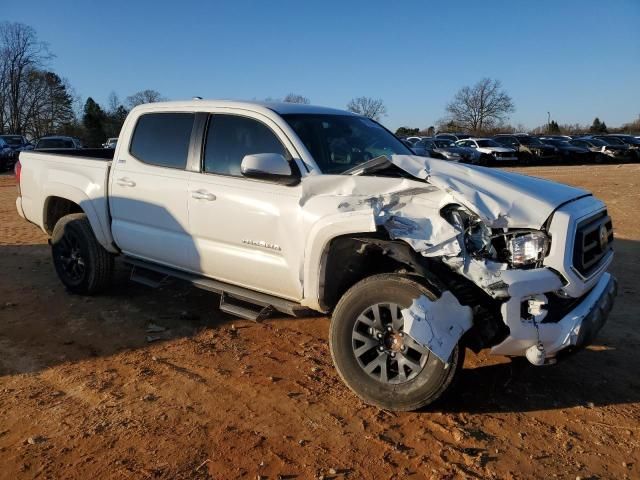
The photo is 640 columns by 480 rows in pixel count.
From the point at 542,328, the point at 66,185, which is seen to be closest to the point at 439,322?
the point at 542,328

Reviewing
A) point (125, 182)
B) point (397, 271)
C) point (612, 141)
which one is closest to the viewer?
point (397, 271)

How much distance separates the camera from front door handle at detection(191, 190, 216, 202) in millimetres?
4293

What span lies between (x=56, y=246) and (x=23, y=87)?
230 ft

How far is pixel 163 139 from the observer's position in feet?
16.1

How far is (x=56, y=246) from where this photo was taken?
5.76m

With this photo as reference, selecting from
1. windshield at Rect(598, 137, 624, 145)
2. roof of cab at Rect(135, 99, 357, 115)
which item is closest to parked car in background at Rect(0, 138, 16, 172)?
roof of cab at Rect(135, 99, 357, 115)

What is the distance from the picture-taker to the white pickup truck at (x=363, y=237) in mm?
3137

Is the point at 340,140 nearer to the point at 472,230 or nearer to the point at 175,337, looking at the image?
the point at 472,230

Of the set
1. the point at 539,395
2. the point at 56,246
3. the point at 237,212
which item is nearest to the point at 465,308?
the point at 539,395

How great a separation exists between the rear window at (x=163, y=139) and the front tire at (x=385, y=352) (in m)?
2.11

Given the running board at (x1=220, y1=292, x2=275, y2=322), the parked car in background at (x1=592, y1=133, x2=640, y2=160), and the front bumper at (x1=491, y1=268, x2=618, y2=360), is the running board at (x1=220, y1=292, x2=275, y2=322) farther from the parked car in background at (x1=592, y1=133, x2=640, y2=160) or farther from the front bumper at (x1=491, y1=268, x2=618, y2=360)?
the parked car in background at (x1=592, y1=133, x2=640, y2=160)

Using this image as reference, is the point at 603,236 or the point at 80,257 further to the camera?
the point at 80,257

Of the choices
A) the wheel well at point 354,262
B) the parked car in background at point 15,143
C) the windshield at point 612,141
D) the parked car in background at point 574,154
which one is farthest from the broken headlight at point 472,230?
the windshield at point 612,141

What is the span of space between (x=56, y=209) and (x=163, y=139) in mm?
1943
